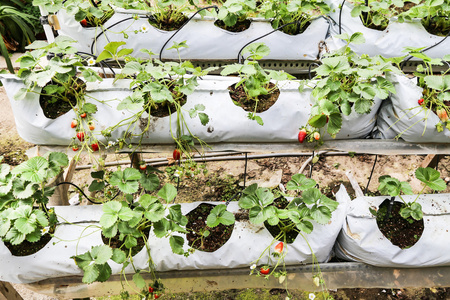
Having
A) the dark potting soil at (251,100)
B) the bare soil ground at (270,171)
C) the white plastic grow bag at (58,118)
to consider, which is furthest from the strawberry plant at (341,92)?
the bare soil ground at (270,171)

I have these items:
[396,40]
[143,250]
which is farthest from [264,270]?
[396,40]

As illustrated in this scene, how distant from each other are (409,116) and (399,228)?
520 millimetres

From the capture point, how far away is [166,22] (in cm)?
202

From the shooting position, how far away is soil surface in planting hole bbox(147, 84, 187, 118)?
1501 millimetres

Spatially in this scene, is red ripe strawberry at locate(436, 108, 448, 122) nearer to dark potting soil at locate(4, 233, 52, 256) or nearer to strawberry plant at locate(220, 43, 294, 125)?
strawberry plant at locate(220, 43, 294, 125)

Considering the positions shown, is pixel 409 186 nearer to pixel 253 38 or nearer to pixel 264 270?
pixel 264 270

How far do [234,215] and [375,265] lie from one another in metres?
0.68

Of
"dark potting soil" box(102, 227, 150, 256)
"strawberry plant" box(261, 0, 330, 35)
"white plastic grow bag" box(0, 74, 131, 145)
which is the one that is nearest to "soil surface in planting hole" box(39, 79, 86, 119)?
"white plastic grow bag" box(0, 74, 131, 145)

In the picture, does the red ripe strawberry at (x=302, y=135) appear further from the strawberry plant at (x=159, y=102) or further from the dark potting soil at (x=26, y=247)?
the dark potting soil at (x=26, y=247)

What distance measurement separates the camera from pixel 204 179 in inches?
116

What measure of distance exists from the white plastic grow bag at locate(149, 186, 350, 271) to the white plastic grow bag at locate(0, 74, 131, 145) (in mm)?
535

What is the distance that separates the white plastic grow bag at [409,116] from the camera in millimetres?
1470

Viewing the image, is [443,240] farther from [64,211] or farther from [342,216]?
[64,211]

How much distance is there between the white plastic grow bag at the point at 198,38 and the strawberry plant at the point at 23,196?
810mm
